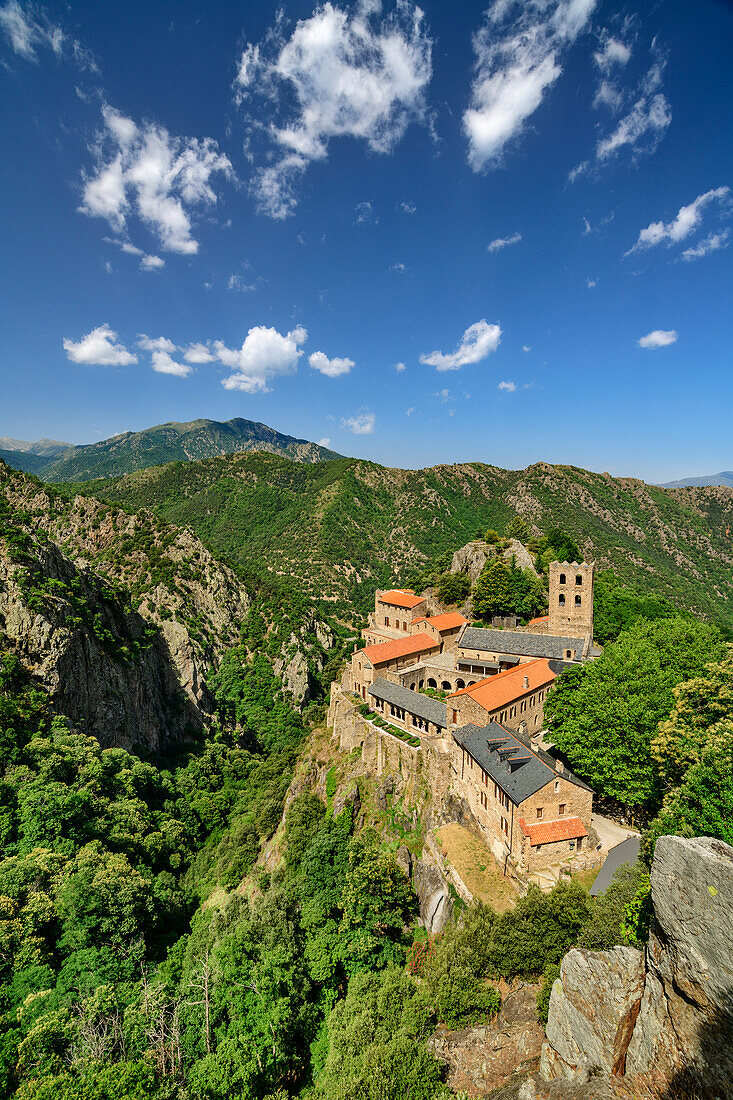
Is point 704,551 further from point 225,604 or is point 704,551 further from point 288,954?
point 288,954

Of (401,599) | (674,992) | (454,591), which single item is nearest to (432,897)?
(674,992)

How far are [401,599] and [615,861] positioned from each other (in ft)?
120

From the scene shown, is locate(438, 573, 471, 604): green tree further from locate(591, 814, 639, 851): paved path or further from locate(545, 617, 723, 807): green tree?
locate(591, 814, 639, 851): paved path

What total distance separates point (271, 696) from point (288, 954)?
69355 millimetres

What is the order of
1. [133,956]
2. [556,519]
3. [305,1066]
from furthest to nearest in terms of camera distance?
[556,519] → [133,956] → [305,1066]

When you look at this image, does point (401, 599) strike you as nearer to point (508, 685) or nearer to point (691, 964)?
point (508, 685)

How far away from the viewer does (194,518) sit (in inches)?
7146

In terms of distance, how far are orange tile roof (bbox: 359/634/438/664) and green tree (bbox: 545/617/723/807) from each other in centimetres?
1632

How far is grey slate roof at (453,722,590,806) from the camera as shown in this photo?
2522cm

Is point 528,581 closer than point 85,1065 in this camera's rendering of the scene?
No

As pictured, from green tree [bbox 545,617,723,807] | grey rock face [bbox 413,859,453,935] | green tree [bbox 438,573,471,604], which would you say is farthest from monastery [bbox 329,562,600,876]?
green tree [bbox 438,573,471,604]

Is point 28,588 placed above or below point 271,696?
above

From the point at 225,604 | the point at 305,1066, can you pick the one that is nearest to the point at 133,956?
the point at 305,1066

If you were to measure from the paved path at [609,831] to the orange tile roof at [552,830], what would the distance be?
1.98 m
